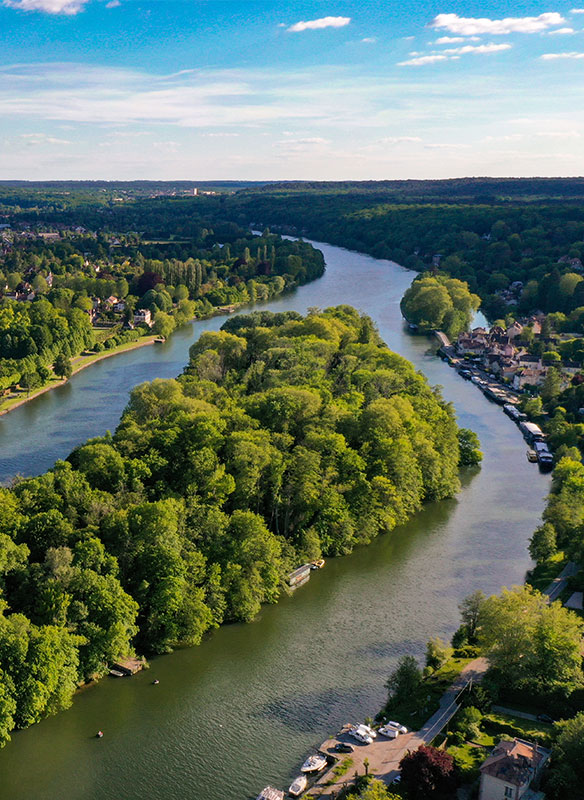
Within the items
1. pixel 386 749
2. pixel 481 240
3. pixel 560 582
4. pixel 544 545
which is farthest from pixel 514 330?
pixel 386 749

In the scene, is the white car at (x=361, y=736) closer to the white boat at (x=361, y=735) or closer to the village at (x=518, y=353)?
the white boat at (x=361, y=735)

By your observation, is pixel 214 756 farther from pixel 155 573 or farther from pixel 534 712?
pixel 534 712

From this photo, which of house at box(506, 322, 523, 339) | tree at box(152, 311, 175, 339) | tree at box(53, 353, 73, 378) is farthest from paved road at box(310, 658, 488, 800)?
tree at box(152, 311, 175, 339)

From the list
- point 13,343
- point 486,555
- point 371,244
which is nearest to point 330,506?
point 486,555

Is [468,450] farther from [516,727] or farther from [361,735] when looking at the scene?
[361,735]

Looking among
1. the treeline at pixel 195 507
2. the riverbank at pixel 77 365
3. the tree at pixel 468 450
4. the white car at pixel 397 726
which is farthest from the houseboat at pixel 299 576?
the riverbank at pixel 77 365

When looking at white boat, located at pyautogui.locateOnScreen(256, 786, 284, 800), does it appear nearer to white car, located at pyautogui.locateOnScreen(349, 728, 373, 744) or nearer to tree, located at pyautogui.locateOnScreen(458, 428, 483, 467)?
white car, located at pyautogui.locateOnScreen(349, 728, 373, 744)
